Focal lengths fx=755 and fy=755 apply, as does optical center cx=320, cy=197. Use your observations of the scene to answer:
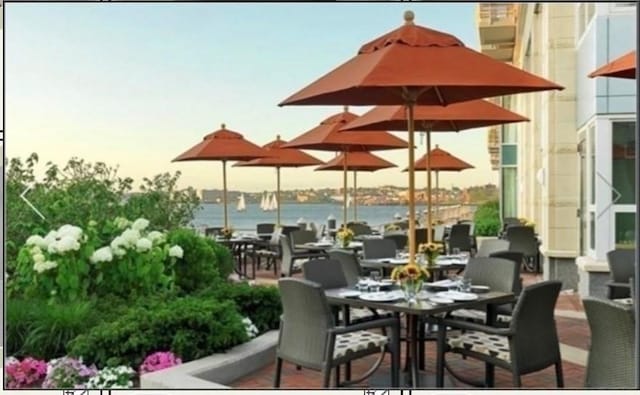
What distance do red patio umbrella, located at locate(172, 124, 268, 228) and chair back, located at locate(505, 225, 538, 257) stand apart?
3.87 m

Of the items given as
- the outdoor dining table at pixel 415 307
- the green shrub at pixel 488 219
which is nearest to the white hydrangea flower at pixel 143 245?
the outdoor dining table at pixel 415 307

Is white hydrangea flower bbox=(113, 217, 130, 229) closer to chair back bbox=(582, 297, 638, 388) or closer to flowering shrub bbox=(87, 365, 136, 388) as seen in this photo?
flowering shrub bbox=(87, 365, 136, 388)

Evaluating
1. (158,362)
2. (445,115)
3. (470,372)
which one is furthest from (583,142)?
(158,362)

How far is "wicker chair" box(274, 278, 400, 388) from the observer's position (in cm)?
436

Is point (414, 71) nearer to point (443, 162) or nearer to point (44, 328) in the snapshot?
point (44, 328)

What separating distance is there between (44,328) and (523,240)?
7.68 m

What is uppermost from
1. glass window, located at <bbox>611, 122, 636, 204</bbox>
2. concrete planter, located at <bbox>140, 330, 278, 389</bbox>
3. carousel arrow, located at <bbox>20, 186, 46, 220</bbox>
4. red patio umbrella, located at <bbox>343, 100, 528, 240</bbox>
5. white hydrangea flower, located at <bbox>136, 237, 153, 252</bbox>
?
red patio umbrella, located at <bbox>343, 100, 528, 240</bbox>

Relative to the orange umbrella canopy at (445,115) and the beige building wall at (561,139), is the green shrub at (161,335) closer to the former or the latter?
the orange umbrella canopy at (445,115)

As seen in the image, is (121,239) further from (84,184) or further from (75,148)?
(75,148)

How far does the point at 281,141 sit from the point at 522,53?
713 cm

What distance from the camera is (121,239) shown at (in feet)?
20.5

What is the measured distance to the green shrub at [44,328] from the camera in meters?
5.37

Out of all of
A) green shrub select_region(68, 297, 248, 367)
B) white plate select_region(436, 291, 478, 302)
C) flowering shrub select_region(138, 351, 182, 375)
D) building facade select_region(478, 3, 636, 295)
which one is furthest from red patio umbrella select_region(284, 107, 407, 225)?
flowering shrub select_region(138, 351, 182, 375)

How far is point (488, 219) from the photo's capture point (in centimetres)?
1697
